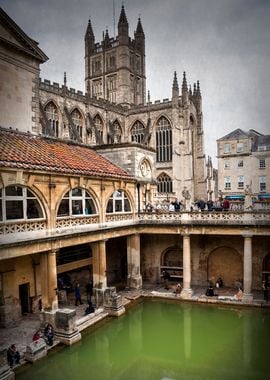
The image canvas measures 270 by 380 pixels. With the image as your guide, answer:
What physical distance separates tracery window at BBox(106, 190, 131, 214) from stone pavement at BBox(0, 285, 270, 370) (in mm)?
6197

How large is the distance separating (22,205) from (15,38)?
997 centimetres

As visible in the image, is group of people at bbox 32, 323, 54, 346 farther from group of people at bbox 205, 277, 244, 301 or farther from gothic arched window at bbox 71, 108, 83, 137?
gothic arched window at bbox 71, 108, 83, 137

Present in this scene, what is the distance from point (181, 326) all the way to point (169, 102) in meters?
41.2

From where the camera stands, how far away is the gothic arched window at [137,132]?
57000 mm

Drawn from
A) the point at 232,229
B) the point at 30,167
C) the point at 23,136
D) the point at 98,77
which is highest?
the point at 98,77

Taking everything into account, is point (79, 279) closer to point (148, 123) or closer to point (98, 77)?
point (148, 123)

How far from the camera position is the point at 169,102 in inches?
2143

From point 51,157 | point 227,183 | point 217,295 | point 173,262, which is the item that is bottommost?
point 217,295

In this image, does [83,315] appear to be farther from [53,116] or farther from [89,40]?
[89,40]

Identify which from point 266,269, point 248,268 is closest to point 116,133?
point 266,269

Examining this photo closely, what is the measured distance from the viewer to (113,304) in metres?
21.2

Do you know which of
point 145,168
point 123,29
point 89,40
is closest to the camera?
point 145,168

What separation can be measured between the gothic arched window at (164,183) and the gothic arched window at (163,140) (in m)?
2.71

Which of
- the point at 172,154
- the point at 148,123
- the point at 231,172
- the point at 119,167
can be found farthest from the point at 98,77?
the point at 119,167
